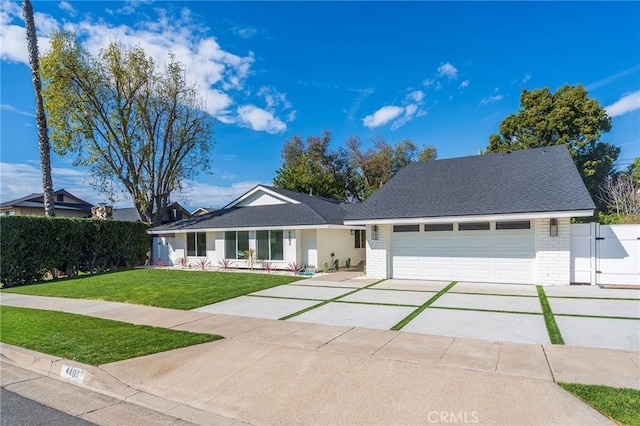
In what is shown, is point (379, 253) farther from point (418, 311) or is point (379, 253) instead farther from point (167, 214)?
point (167, 214)

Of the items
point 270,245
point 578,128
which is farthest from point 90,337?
point 578,128

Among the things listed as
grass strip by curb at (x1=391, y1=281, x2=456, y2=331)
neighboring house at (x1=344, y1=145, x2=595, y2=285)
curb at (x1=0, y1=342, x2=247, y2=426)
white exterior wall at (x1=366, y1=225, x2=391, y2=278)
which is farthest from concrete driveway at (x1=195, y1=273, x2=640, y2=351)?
curb at (x1=0, y1=342, x2=247, y2=426)

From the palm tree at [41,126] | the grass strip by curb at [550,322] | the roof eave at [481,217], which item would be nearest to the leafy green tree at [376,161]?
the roof eave at [481,217]

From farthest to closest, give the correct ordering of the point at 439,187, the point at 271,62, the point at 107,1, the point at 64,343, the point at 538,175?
1. the point at 271,62
2. the point at 439,187
3. the point at 538,175
4. the point at 107,1
5. the point at 64,343

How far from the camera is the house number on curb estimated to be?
508 cm

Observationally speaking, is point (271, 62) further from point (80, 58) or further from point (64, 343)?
point (64, 343)

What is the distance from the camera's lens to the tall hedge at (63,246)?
15938 mm

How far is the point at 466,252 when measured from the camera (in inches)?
513

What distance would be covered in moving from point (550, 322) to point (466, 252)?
599cm

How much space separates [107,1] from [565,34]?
16497 millimetres

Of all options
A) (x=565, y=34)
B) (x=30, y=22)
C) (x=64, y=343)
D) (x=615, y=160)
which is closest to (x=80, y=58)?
(x=30, y=22)

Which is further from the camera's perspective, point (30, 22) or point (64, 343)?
point (30, 22)

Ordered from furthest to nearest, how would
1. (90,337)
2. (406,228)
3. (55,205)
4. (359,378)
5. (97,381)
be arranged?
1. (55,205)
2. (406,228)
3. (90,337)
4. (97,381)
5. (359,378)

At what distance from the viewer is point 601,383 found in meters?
4.19
